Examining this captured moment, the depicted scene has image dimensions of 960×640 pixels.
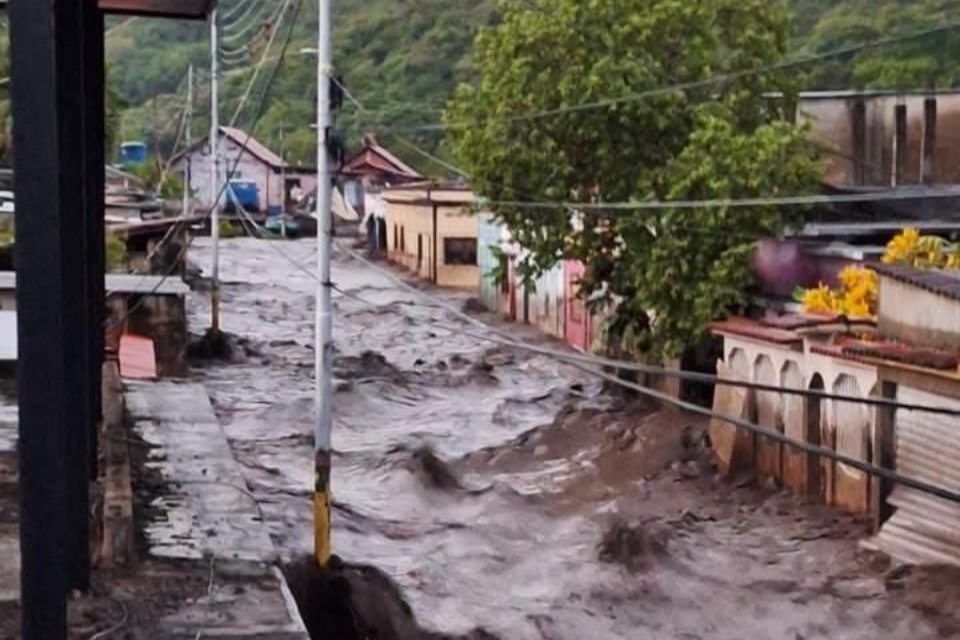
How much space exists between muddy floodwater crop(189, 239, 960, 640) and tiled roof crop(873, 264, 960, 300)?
284 cm

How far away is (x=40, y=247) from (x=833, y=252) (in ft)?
56.3

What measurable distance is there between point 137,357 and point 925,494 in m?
10.9

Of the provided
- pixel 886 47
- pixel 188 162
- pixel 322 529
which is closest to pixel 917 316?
pixel 322 529

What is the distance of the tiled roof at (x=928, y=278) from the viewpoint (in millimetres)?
15727

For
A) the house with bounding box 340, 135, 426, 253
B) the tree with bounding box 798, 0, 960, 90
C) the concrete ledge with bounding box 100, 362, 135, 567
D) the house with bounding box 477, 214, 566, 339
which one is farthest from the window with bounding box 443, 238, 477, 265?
the concrete ledge with bounding box 100, 362, 135, 567

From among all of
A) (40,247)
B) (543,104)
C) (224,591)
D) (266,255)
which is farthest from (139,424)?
(266,255)

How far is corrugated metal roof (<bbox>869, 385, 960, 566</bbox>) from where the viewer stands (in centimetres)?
1530

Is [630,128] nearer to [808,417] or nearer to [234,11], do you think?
[808,417]

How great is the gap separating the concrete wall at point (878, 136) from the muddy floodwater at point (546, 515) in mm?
5689

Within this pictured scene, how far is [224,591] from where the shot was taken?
28.8ft

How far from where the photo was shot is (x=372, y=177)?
6344 centimetres

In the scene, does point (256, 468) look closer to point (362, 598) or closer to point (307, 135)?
point (362, 598)

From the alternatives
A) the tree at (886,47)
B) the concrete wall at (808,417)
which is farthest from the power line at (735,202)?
the tree at (886,47)

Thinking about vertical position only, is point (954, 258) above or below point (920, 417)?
above
